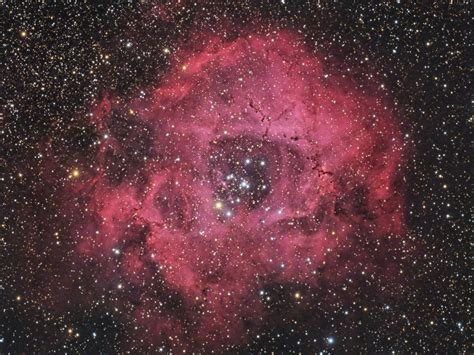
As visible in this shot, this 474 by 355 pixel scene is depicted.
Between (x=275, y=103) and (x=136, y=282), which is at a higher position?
(x=275, y=103)

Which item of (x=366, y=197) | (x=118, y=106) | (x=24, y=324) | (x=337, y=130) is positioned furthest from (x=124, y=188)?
(x=366, y=197)

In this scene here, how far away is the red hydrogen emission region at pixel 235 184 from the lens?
7.53 feet

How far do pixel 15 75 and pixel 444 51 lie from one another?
8.44 ft

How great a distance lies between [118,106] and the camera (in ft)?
7.57

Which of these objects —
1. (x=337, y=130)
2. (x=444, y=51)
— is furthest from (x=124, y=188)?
(x=444, y=51)

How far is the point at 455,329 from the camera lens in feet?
7.91

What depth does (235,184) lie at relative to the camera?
237 centimetres

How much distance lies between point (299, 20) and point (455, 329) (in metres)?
2.13

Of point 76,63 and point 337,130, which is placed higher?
point 76,63

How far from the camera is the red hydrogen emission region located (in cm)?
229

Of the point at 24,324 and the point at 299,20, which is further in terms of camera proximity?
the point at 24,324

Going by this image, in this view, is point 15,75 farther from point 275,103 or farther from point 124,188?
point 275,103

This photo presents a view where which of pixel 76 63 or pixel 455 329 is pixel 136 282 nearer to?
pixel 76 63

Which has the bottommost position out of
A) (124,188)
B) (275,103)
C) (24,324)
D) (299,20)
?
(24,324)
